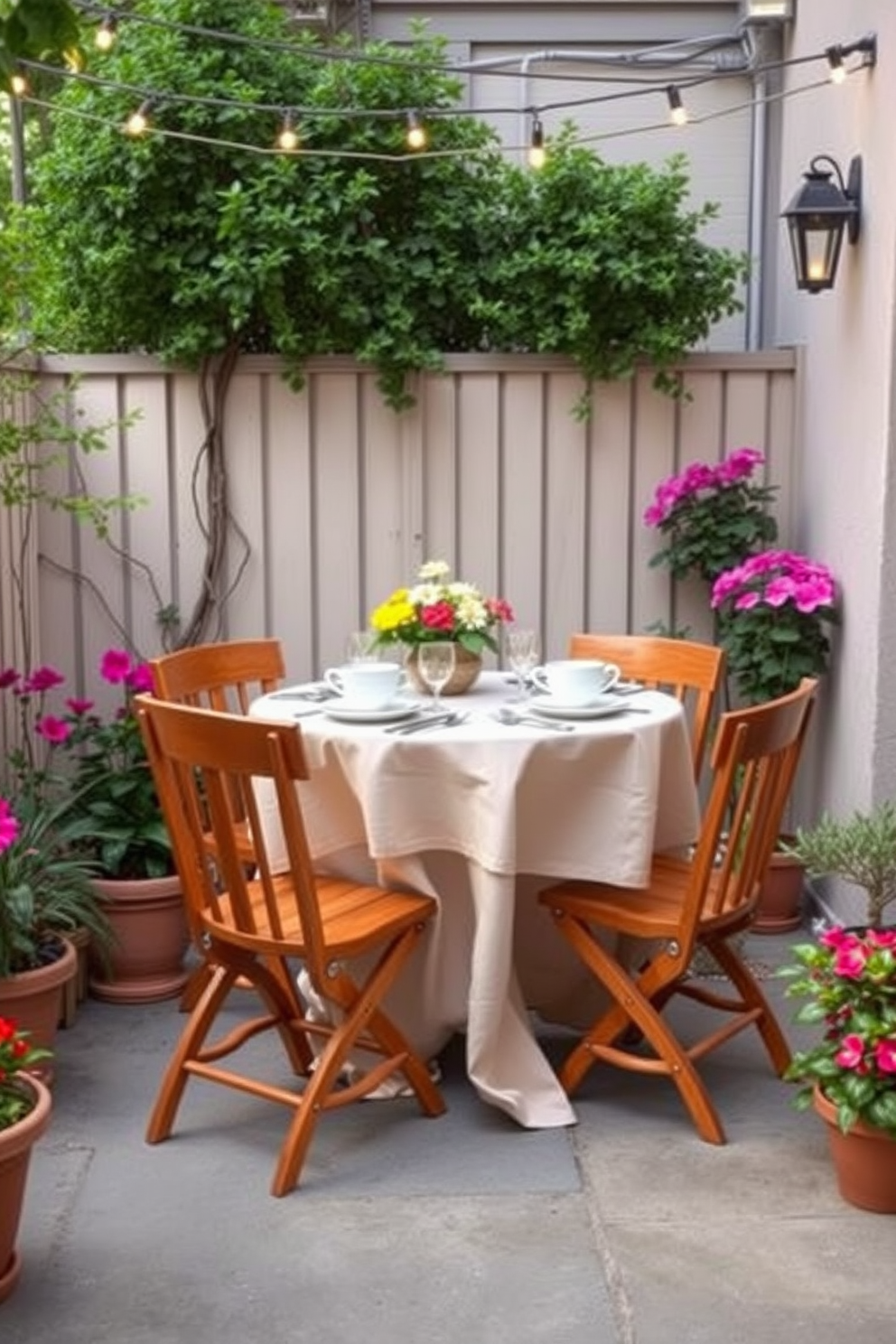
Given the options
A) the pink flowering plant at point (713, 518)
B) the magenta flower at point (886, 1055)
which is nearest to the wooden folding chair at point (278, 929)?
the magenta flower at point (886, 1055)

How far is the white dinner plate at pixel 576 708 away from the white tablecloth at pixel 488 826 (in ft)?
0.14

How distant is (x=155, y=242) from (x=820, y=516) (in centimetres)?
217

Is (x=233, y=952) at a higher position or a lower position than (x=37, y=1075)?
higher

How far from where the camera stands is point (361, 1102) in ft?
10.9

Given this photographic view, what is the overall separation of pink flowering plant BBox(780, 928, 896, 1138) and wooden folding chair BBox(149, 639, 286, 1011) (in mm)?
1391

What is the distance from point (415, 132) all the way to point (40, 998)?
2587 mm

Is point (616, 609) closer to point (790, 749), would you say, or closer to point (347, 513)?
point (347, 513)

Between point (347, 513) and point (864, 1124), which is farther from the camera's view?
point (347, 513)

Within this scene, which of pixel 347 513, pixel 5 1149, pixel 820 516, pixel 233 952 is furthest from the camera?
pixel 347 513

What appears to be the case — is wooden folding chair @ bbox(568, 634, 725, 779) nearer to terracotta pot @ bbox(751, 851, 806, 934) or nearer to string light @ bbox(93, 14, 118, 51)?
terracotta pot @ bbox(751, 851, 806, 934)

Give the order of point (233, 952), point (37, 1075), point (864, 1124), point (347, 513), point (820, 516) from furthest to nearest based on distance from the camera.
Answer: point (347, 513), point (820, 516), point (37, 1075), point (233, 952), point (864, 1124)

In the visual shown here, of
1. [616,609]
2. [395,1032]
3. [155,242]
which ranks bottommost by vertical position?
[395,1032]

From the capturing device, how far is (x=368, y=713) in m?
→ 3.26

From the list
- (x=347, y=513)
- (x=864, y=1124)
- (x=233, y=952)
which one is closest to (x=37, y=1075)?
(x=233, y=952)
